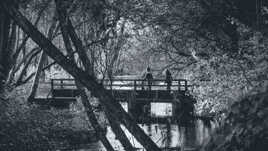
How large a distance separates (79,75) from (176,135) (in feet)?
59.8

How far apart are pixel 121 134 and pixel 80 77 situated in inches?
63.5

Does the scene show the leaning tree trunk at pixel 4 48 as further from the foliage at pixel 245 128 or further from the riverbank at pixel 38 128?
the foliage at pixel 245 128

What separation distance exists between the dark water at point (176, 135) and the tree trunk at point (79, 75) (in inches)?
483

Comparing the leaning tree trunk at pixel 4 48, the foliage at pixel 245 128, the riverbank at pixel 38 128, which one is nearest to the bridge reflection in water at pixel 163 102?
the riverbank at pixel 38 128

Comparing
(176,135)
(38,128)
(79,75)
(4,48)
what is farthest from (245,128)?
(176,135)

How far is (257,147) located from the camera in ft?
9.47

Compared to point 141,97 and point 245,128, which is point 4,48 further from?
point 141,97

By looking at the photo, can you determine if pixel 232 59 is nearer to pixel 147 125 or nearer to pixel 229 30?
pixel 229 30

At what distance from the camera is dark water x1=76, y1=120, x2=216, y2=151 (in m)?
19.1

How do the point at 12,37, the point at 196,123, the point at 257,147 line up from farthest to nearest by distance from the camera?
the point at 196,123 → the point at 12,37 → the point at 257,147

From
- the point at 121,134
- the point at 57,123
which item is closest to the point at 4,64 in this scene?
the point at 57,123

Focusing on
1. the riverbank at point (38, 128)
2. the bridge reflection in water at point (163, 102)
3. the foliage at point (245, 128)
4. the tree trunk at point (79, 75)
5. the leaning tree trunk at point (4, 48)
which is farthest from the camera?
the bridge reflection in water at point (163, 102)

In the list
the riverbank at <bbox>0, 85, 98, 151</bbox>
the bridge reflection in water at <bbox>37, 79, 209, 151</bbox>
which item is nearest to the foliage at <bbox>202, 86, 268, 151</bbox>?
the riverbank at <bbox>0, 85, 98, 151</bbox>

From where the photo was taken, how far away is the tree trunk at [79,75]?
5.48m
